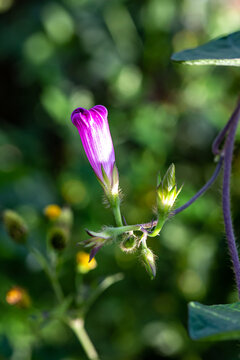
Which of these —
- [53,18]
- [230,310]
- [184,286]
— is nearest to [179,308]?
[184,286]

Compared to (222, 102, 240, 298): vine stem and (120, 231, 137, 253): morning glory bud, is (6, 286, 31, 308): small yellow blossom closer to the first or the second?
(120, 231, 137, 253): morning glory bud

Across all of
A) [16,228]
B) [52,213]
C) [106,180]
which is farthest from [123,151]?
[106,180]

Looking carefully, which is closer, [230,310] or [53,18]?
[230,310]

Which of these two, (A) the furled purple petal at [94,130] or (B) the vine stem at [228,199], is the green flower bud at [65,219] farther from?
(B) the vine stem at [228,199]

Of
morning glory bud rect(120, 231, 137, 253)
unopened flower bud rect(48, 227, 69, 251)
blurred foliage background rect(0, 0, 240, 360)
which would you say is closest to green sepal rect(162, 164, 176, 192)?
morning glory bud rect(120, 231, 137, 253)

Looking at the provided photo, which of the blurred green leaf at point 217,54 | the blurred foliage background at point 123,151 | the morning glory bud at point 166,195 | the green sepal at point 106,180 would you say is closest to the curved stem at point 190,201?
the morning glory bud at point 166,195

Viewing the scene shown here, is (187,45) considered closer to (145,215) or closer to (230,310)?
(145,215)
